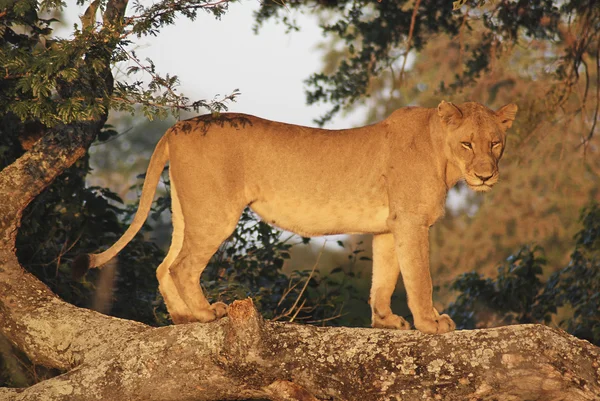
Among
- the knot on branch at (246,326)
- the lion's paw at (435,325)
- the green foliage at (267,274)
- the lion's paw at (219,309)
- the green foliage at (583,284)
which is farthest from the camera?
the green foliage at (583,284)

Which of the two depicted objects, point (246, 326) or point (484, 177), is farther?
point (484, 177)

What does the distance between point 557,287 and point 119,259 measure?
427 centimetres

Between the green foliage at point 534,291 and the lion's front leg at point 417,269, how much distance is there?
11.5 ft

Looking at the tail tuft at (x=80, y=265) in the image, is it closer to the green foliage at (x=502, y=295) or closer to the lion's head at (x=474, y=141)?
the lion's head at (x=474, y=141)

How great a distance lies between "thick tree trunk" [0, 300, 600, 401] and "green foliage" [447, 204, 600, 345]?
161 inches

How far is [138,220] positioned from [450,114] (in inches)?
73.3

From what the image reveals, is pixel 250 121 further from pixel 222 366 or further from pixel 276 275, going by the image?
pixel 276 275

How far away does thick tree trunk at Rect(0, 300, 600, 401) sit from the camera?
3.96m

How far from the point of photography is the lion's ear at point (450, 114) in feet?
16.2

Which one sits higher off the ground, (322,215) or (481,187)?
(481,187)

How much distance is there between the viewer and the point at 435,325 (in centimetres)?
468

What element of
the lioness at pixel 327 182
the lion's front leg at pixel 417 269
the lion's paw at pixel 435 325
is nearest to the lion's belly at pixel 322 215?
the lioness at pixel 327 182

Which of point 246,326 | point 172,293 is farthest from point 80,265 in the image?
point 246,326

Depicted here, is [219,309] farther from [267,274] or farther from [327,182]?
[267,274]
